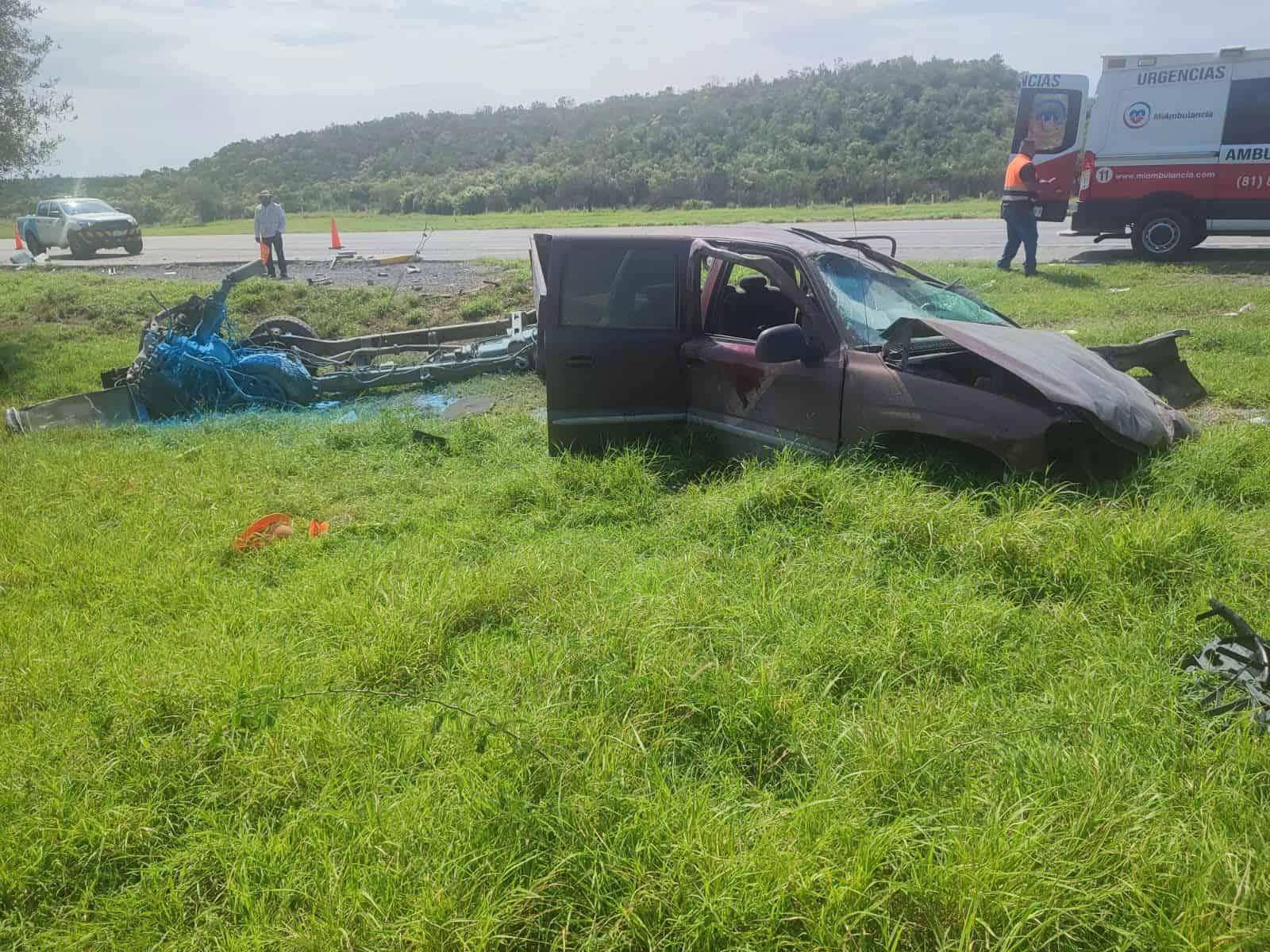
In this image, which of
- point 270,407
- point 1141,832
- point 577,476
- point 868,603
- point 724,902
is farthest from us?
point 270,407

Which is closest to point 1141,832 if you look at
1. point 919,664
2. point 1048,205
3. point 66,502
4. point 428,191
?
point 919,664

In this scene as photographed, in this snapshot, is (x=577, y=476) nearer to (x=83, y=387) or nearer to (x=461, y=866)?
(x=461, y=866)

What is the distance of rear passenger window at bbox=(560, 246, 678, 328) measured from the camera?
546 cm

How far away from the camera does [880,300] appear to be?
4.95m

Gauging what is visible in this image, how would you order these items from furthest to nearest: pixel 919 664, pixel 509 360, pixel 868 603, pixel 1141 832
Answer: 1. pixel 509 360
2. pixel 868 603
3. pixel 919 664
4. pixel 1141 832

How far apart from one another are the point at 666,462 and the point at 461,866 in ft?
11.4

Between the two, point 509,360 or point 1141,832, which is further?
point 509,360

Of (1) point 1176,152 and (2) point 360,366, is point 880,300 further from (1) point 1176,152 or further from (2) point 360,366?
(1) point 1176,152

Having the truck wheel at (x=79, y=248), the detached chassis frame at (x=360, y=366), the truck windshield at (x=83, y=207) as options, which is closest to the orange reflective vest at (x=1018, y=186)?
the detached chassis frame at (x=360, y=366)

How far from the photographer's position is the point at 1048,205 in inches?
646

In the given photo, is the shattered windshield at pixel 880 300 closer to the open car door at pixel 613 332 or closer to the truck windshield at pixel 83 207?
the open car door at pixel 613 332

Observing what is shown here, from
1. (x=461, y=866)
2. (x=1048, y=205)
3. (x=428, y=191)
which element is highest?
(x=428, y=191)

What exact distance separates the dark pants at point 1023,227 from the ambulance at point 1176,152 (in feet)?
8.20

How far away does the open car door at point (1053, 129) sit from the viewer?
51.8 feet
